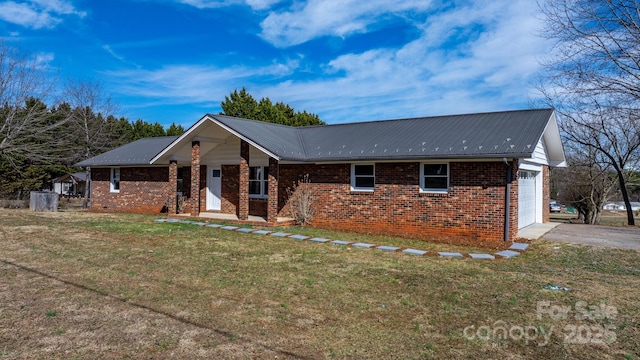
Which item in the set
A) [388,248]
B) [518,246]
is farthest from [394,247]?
[518,246]

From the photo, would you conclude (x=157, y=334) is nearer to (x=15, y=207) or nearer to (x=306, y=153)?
(x=306, y=153)

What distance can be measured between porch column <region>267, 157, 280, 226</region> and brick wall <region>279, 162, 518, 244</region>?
1.30 m

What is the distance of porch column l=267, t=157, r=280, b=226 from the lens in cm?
1491

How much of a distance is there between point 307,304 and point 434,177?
8328mm

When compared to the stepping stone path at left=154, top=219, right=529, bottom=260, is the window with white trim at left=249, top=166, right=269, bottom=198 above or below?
above

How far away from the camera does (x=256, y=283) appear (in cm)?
712

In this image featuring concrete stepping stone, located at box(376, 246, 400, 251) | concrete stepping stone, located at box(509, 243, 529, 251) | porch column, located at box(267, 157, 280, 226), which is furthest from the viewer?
porch column, located at box(267, 157, 280, 226)

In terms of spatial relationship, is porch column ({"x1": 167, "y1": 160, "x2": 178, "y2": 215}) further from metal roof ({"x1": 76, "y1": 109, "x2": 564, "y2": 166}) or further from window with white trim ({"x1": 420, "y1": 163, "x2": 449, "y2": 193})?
window with white trim ({"x1": 420, "y1": 163, "x2": 449, "y2": 193})

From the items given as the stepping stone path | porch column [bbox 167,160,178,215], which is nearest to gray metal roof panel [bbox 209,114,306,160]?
the stepping stone path

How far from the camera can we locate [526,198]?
15.0 metres

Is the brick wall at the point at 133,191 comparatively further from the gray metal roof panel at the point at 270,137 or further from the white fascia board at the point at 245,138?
the white fascia board at the point at 245,138

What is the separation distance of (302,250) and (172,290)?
420 cm

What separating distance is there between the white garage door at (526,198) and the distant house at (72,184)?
3464cm

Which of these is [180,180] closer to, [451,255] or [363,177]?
[363,177]
